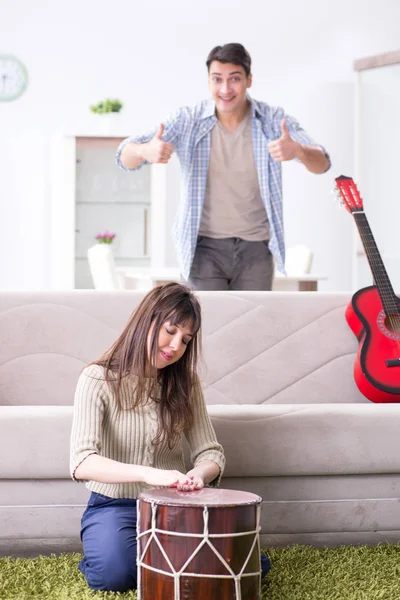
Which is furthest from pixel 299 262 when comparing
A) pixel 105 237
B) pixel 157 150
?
pixel 157 150

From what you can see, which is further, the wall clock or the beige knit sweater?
the wall clock

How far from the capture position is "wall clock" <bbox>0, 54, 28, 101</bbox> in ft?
20.4

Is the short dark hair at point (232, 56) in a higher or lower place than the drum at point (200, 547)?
higher

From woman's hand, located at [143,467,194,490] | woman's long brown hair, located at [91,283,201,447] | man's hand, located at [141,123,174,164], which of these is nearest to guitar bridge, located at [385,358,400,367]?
woman's long brown hair, located at [91,283,201,447]

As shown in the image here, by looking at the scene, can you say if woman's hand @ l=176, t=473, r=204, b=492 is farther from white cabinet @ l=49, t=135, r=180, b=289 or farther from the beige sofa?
white cabinet @ l=49, t=135, r=180, b=289

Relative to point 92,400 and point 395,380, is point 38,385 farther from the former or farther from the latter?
point 395,380

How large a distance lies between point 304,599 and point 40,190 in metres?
4.78

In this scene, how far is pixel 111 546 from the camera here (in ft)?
6.34

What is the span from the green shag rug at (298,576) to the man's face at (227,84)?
175 cm

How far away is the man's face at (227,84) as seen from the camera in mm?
3338

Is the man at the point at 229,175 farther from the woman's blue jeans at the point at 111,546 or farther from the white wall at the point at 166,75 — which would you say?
the white wall at the point at 166,75

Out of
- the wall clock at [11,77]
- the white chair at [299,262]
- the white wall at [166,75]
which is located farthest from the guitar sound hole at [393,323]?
the wall clock at [11,77]

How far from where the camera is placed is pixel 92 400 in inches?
78.2

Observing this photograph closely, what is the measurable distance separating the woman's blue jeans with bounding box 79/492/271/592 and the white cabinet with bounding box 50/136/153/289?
398 centimetres
